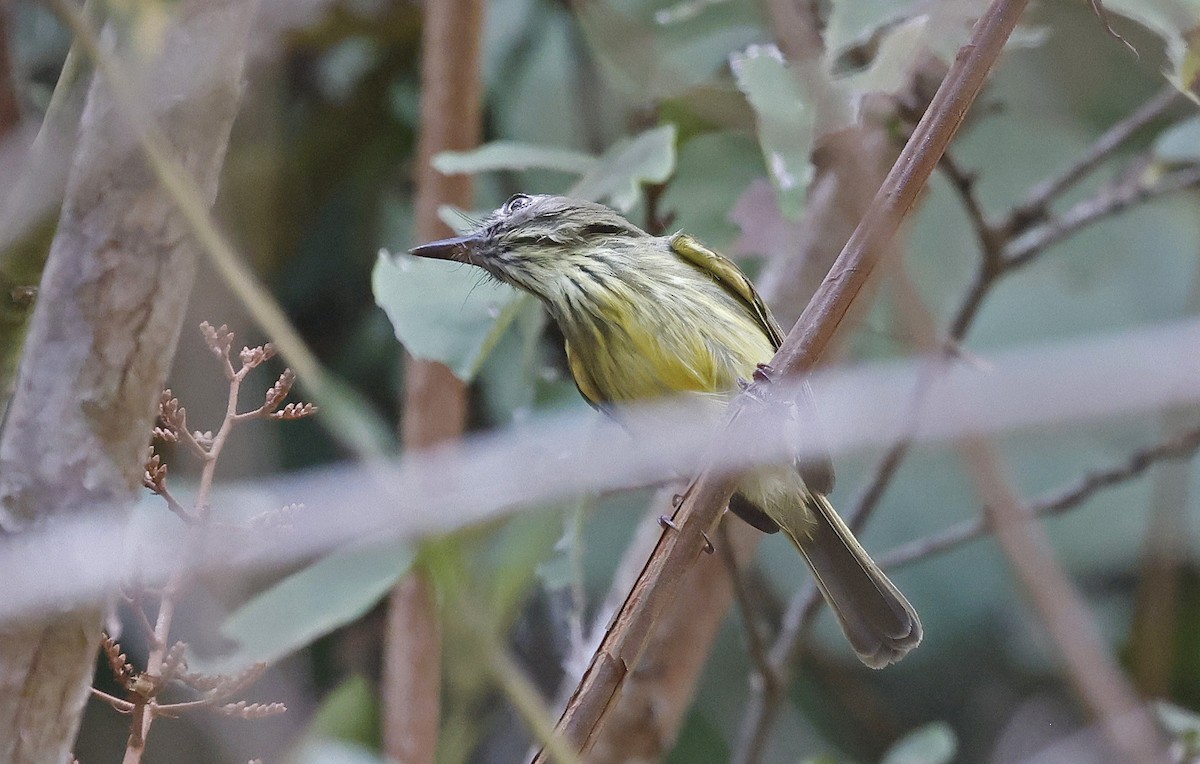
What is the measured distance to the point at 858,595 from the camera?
1.47 m

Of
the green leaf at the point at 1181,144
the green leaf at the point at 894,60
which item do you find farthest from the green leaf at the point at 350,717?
the green leaf at the point at 1181,144

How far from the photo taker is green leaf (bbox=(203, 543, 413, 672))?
125 cm

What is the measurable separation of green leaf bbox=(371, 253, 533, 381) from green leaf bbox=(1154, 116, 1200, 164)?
909 mm

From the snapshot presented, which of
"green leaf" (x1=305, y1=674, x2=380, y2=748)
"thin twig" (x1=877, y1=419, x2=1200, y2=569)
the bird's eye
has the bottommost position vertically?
"thin twig" (x1=877, y1=419, x2=1200, y2=569)

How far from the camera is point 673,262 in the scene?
157 centimetres

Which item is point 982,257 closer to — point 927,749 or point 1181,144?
point 1181,144

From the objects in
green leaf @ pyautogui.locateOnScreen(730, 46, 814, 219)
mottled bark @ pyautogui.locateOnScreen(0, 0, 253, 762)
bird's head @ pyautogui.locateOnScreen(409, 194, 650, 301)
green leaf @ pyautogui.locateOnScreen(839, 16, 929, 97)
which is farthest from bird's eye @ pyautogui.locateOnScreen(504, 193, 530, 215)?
mottled bark @ pyautogui.locateOnScreen(0, 0, 253, 762)

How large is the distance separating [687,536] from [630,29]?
3.98ft

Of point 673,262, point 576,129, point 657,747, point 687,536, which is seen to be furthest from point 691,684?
point 576,129

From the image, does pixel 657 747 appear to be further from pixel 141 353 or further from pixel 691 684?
pixel 141 353

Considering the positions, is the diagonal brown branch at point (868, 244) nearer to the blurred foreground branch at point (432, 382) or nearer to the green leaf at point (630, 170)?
the green leaf at point (630, 170)

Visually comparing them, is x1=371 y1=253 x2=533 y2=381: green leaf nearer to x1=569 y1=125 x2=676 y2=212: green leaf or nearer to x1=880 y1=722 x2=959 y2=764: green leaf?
x1=569 y1=125 x2=676 y2=212: green leaf

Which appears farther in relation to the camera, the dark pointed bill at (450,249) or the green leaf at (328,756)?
the dark pointed bill at (450,249)

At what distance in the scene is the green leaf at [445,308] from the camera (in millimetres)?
1420
